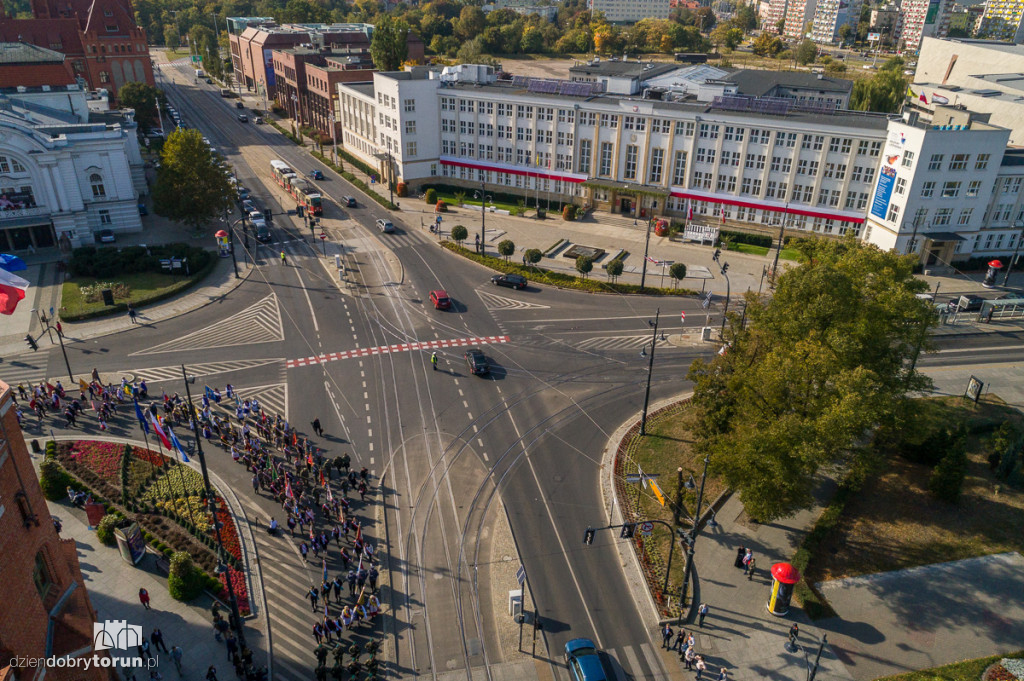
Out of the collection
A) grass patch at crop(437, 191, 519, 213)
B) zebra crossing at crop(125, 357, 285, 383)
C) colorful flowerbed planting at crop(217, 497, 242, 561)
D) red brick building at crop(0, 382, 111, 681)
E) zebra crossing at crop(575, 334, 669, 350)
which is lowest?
colorful flowerbed planting at crop(217, 497, 242, 561)

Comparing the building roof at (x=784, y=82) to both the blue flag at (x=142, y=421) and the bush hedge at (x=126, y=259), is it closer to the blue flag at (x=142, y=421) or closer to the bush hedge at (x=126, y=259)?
the bush hedge at (x=126, y=259)

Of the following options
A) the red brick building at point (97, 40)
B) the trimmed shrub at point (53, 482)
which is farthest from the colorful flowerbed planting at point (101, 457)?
the red brick building at point (97, 40)

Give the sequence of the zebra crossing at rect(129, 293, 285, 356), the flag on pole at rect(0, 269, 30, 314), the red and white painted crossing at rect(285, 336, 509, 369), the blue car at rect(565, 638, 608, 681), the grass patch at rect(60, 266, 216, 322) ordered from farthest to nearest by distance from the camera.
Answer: the grass patch at rect(60, 266, 216, 322) → the zebra crossing at rect(129, 293, 285, 356) → the red and white painted crossing at rect(285, 336, 509, 369) → the blue car at rect(565, 638, 608, 681) → the flag on pole at rect(0, 269, 30, 314)

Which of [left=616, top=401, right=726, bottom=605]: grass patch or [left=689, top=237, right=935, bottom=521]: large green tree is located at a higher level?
[left=689, top=237, right=935, bottom=521]: large green tree

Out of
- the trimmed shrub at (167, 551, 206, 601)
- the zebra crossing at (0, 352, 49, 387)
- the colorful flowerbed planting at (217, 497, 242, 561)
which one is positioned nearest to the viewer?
the trimmed shrub at (167, 551, 206, 601)

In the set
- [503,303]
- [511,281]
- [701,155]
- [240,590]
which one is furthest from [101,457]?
[701,155]

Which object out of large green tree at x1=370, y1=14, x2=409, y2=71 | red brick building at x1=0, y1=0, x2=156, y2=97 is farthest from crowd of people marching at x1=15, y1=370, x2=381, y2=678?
red brick building at x1=0, y1=0, x2=156, y2=97

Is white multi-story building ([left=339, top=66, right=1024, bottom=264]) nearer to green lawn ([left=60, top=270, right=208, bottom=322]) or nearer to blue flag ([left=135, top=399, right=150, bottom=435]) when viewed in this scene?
green lawn ([left=60, top=270, right=208, bottom=322])

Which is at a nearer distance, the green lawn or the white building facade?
the green lawn
